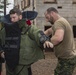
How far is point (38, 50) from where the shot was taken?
20.2 ft

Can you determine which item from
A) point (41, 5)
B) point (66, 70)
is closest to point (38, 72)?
point (66, 70)

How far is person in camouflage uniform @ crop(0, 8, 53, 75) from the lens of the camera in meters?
6.11

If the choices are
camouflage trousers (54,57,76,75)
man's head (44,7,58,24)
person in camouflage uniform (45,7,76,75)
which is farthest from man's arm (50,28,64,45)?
camouflage trousers (54,57,76,75)

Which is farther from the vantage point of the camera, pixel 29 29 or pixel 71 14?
pixel 71 14

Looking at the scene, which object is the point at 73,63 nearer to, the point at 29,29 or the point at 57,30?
the point at 57,30

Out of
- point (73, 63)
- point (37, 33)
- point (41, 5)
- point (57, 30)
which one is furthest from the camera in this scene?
point (41, 5)

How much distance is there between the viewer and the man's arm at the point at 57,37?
6.47 m

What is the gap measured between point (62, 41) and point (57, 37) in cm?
36

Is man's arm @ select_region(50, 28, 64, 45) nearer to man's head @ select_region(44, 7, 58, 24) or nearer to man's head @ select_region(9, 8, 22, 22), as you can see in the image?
man's head @ select_region(44, 7, 58, 24)

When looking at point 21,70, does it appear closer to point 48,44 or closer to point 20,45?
point 20,45

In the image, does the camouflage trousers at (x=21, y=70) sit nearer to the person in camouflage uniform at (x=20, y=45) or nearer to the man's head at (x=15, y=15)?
the person in camouflage uniform at (x=20, y=45)

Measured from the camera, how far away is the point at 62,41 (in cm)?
684

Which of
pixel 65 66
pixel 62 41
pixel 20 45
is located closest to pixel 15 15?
pixel 20 45

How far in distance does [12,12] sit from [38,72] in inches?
260
